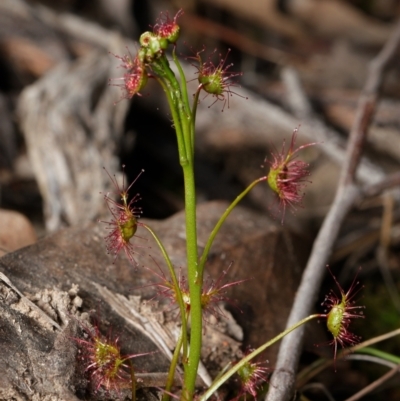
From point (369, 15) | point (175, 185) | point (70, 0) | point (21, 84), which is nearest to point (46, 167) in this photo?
point (175, 185)

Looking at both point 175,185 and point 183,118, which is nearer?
point 183,118

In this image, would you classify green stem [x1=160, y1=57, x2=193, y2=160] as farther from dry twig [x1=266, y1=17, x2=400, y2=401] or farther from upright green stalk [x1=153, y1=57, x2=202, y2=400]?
dry twig [x1=266, y1=17, x2=400, y2=401]

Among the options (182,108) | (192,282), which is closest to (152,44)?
(182,108)

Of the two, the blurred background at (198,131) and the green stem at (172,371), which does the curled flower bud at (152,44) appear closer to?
the green stem at (172,371)

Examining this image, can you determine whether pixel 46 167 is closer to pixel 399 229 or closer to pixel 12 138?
pixel 12 138

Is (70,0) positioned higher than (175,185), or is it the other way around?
(70,0)

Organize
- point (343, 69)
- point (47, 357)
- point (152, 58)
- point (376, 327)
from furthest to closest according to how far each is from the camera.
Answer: point (343, 69) < point (376, 327) < point (47, 357) < point (152, 58)

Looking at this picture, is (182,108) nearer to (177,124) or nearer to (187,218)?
(177,124)
